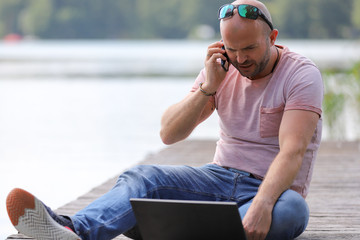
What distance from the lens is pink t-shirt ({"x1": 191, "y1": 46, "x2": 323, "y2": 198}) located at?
2545 mm

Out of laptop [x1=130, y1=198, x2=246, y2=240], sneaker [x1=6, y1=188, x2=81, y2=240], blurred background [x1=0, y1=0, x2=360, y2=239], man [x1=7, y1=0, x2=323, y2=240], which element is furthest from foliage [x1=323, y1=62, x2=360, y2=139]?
sneaker [x1=6, y1=188, x2=81, y2=240]

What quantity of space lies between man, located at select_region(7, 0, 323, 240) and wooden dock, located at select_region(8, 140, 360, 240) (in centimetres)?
39

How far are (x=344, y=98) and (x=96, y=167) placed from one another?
2594 mm

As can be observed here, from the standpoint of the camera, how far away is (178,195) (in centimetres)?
269

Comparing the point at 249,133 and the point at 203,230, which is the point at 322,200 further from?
the point at 203,230

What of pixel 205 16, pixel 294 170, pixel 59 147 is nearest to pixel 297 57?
pixel 294 170

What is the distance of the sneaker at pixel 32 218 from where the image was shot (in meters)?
2.26

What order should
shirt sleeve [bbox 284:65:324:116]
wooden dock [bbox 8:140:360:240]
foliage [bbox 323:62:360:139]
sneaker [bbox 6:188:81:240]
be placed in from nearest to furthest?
sneaker [bbox 6:188:81:240] < shirt sleeve [bbox 284:65:324:116] < wooden dock [bbox 8:140:360:240] < foliage [bbox 323:62:360:139]

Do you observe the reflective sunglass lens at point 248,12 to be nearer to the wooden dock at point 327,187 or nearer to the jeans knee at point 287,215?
the jeans knee at point 287,215

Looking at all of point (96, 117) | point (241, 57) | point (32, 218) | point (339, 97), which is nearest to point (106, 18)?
point (96, 117)

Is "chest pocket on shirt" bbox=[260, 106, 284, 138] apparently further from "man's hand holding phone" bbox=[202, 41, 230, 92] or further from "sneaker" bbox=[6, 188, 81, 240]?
"sneaker" bbox=[6, 188, 81, 240]

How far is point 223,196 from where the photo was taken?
272 centimetres

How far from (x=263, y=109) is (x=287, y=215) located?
1.36 feet

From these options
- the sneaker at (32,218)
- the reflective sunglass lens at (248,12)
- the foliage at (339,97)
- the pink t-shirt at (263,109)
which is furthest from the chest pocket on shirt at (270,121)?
the foliage at (339,97)
